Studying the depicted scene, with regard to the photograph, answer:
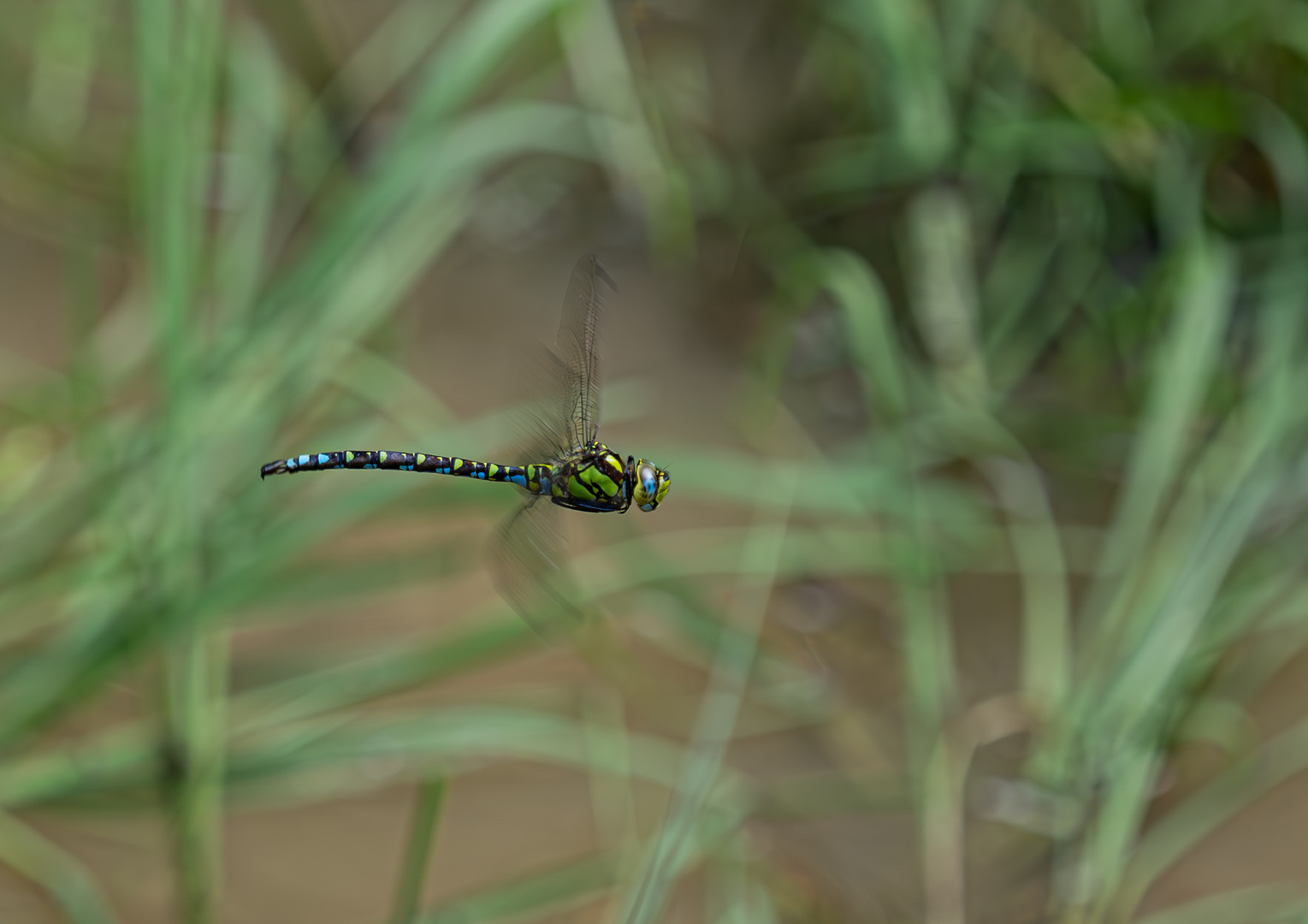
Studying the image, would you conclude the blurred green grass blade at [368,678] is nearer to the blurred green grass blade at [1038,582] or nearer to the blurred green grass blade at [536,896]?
the blurred green grass blade at [536,896]

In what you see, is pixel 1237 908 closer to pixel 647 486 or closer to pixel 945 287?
pixel 647 486

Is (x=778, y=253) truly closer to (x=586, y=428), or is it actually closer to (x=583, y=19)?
(x=583, y=19)

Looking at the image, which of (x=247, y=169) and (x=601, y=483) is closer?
(x=601, y=483)

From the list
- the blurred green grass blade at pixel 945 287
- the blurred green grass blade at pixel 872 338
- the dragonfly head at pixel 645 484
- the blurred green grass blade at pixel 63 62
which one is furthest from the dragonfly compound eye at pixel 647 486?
the blurred green grass blade at pixel 63 62

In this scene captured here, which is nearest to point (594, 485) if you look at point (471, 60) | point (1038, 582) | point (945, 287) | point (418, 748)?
point (418, 748)

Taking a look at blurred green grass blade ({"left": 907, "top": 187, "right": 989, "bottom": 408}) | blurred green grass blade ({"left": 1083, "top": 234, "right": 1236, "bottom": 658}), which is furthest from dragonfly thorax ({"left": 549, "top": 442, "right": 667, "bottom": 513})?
blurred green grass blade ({"left": 907, "top": 187, "right": 989, "bottom": 408})

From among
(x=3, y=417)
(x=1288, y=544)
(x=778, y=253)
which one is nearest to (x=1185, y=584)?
(x=1288, y=544)
